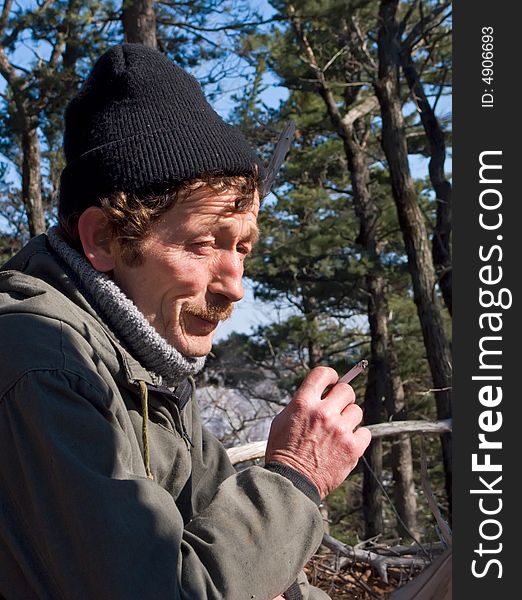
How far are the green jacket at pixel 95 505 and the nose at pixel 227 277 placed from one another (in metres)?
0.33

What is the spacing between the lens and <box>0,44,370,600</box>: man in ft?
4.09

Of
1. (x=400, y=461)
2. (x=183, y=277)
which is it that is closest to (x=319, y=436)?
(x=183, y=277)

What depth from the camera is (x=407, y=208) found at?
10.4 metres

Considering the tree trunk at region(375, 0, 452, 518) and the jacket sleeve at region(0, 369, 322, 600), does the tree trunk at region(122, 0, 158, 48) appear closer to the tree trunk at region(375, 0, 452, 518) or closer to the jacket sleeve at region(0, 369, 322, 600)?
the tree trunk at region(375, 0, 452, 518)

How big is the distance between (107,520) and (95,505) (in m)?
0.03

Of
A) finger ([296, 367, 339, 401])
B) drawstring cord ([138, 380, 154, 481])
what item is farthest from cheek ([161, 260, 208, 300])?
finger ([296, 367, 339, 401])

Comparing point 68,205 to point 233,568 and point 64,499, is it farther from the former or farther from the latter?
point 233,568

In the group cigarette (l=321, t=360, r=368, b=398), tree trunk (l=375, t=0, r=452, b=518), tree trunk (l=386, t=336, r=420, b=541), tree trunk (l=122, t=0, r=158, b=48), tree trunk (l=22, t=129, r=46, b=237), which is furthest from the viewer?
tree trunk (l=386, t=336, r=420, b=541)

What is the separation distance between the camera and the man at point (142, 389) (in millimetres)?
1245

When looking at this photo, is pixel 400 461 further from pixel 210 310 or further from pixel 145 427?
pixel 145 427

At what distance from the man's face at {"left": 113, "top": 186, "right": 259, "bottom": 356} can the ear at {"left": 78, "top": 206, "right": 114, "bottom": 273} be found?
32mm

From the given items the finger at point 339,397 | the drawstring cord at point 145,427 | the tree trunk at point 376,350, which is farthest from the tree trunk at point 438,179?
the drawstring cord at point 145,427

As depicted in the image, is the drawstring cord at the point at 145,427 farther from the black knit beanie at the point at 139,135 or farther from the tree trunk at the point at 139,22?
the tree trunk at the point at 139,22

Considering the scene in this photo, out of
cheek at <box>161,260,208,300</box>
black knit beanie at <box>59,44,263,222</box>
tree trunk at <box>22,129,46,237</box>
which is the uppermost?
tree trunk at <box>22,129,46,237</box>
